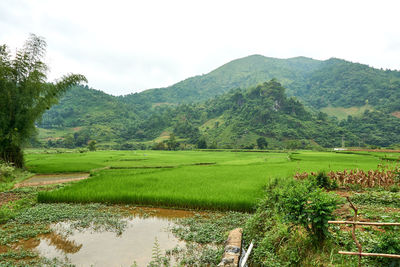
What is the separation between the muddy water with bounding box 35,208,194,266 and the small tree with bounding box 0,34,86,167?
1216cm

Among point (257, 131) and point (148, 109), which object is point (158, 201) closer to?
point (257, 131)

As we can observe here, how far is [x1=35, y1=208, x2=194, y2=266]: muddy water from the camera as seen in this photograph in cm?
454

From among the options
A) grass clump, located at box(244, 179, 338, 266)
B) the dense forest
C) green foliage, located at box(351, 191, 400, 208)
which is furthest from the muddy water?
the dense forest

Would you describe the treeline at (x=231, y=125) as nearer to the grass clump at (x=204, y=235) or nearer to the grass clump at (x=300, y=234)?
the grass clump at (x=204, y=235)

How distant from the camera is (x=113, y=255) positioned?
15.5 feet

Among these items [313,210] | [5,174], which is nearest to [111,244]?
[313,210]

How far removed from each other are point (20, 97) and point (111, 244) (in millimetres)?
14949

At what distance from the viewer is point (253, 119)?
255 feet

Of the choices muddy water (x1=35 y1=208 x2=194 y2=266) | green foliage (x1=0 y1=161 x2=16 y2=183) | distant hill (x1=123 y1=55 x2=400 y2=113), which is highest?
distant hill (x1=123 y1=55 x2=400 y2=113)

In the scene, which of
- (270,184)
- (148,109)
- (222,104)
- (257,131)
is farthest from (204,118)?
(270,184)

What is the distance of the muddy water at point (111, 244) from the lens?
4.54 meters

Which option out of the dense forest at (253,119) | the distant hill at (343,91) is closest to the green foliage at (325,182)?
the dense forest at (253,119)

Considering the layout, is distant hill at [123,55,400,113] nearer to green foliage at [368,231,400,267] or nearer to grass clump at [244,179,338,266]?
grass clump at [244,179,338,266]

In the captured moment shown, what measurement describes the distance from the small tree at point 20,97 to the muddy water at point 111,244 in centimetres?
1216
